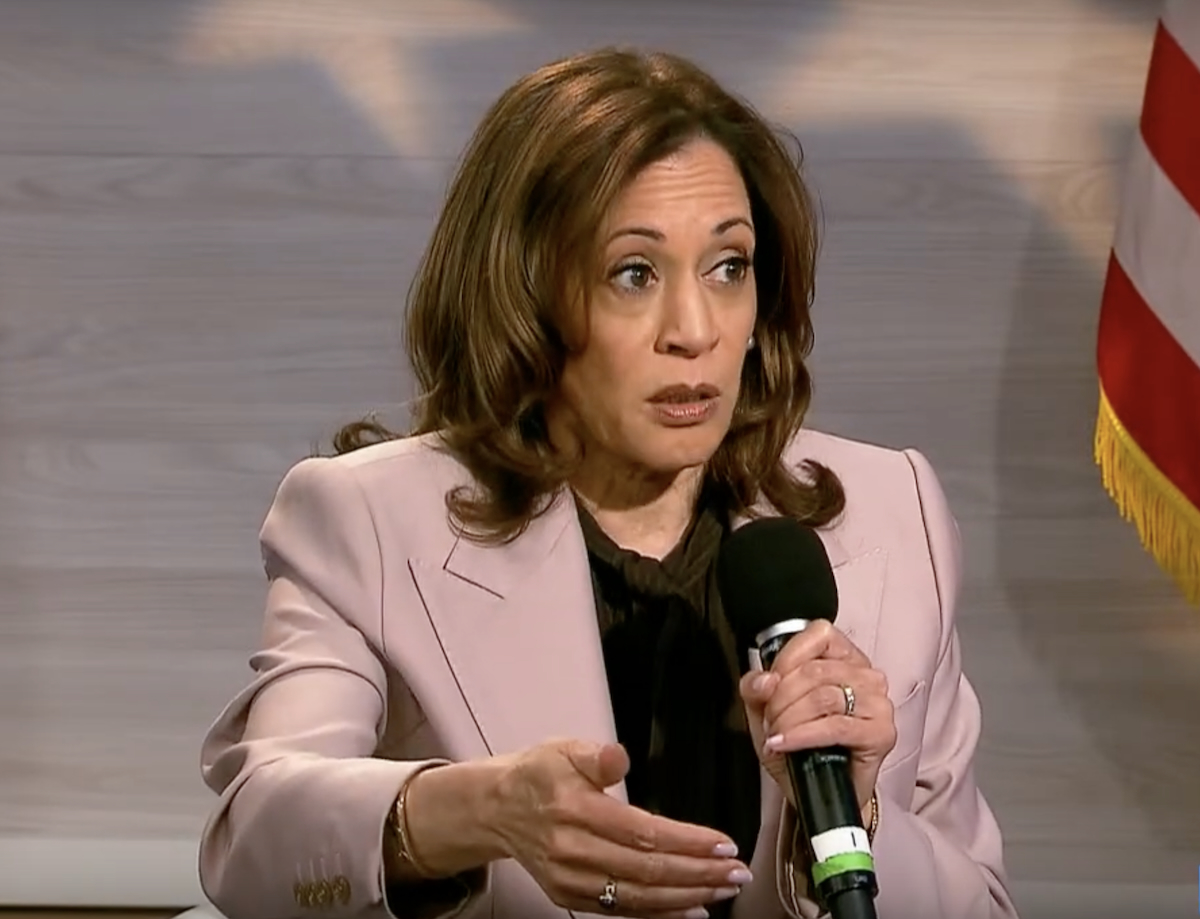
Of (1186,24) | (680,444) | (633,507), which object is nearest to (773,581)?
(680,444)

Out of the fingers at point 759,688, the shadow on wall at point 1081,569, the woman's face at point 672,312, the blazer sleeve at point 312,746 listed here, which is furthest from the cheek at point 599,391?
the shadow on wall at point 1081,569

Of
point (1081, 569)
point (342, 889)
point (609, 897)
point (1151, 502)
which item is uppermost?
point (609, 897)

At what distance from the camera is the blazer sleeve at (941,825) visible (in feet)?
3.93

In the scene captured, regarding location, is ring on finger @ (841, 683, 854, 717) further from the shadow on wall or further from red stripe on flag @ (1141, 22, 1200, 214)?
the shadow on wall

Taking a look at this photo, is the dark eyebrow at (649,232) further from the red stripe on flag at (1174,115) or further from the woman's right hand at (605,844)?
the red stripe on flag at (1174,115)

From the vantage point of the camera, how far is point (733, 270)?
4.28 feet

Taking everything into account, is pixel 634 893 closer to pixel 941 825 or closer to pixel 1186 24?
pixel 941 825

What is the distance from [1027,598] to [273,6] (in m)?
1.04

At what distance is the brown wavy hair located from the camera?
1296 mm

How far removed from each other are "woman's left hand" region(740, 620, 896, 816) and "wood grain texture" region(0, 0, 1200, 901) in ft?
3.72

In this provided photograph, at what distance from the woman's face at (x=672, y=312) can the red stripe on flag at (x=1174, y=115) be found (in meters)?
0.69

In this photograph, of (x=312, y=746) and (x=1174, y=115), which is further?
(x=1174, y=115)

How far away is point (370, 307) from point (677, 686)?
84 cm

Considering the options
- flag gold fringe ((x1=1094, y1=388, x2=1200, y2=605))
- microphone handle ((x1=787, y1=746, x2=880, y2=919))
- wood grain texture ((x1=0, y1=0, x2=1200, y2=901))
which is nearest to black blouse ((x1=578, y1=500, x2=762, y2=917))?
microphone handle ((x1=787, y1=746, x2=880, y2=919))
